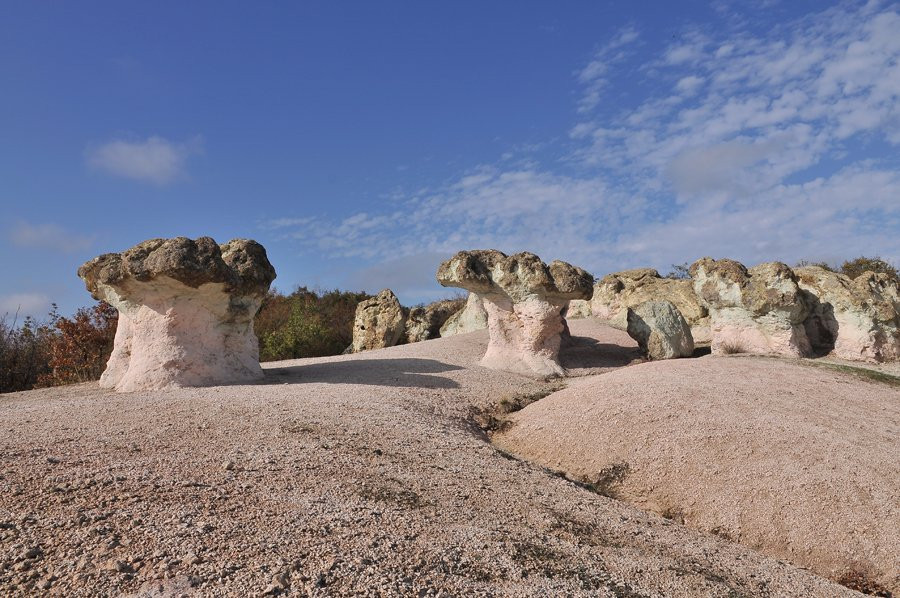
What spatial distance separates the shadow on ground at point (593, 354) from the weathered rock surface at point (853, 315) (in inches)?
154

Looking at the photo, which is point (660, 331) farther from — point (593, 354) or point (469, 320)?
point (469, 320)

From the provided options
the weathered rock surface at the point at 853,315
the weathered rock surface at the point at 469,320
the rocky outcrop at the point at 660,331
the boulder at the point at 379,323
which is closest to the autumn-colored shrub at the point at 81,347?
the boulder at the point at 379,323

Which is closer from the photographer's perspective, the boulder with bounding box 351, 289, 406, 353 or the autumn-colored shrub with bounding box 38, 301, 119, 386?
the autumn-colored shrub with bounding box 38, 301, 119, 386

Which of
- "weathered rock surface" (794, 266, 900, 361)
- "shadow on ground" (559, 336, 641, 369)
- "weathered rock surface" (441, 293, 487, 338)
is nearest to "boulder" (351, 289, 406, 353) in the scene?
"weathered rock surface" (441, 293, 487, 338)

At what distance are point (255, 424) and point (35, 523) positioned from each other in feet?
9.06

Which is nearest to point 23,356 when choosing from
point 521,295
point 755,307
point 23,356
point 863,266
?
point 23,356

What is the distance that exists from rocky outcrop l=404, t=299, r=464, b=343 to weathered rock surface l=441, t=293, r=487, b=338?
1.63 feet

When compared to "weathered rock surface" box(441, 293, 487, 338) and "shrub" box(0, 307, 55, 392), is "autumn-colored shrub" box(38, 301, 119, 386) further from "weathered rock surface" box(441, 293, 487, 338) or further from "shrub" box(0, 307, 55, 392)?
"weathered rock surface" box(441, 293, 487, 338)

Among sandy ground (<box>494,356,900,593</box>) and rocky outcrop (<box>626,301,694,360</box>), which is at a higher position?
rocky outcrop (<box>626,301,694,360</box>)

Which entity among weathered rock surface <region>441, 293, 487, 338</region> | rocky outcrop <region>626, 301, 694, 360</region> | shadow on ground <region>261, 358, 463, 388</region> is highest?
weathered rock surface <region>441, 293, 487, 338</region>

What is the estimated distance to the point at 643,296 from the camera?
17766 mm

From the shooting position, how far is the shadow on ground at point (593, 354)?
41.9 ft

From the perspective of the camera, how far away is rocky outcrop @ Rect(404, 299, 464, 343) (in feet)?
60.9

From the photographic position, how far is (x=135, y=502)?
3525 millimetres
